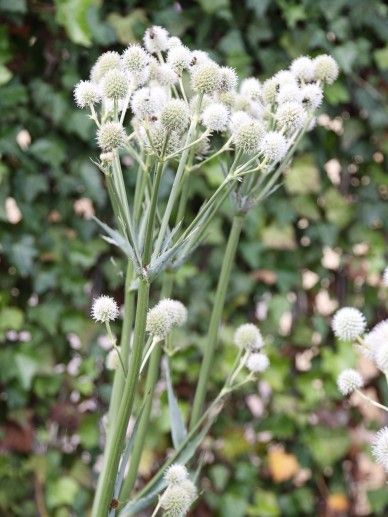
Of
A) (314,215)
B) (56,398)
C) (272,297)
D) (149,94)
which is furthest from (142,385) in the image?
(149,94)

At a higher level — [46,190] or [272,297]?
[46,190]

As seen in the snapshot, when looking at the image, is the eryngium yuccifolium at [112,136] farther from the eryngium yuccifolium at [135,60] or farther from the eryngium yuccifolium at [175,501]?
the eryngium yuccifolium at [175,501]

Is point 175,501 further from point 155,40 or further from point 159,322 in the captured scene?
point 155,40

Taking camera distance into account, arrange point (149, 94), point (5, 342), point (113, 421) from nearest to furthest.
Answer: point (149, 94) < point (113, 421) < point (5, 342)

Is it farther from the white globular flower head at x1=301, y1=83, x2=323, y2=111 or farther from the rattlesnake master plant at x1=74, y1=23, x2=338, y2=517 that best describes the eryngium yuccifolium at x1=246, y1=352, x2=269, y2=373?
the white globular flower head at x1=301, y1=83, x2=323, y2=111

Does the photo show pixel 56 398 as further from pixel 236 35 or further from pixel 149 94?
pixel 149 94

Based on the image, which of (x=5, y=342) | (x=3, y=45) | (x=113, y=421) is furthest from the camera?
(x=5, y=342)

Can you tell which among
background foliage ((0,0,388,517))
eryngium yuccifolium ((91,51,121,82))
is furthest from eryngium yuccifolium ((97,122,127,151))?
background foliage ((0,0,388,517))
